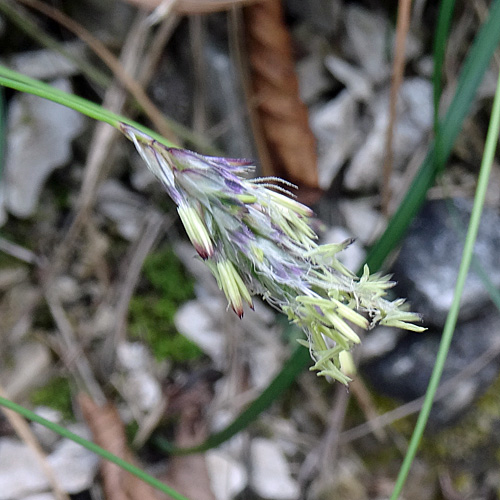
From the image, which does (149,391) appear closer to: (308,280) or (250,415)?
(250,415)

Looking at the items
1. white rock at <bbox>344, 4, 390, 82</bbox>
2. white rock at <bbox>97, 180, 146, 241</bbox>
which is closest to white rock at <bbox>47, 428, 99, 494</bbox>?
white rock at <bbox>97, 180, 146, 241</bbox>

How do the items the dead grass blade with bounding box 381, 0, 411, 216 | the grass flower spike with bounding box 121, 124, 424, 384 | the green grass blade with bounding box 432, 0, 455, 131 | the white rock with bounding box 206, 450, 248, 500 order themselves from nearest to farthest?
the grass flower spike with bounding box 121, 124, 424, 384 < the green grass blade with bounding box 432, 0, 455, 131 < the dead grass blade with bounding box 381, 0, 411, 216 < the white rock with bounding box 206, 450, 248, 500

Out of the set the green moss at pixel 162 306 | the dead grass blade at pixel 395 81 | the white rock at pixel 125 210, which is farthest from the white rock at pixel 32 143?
the dead grass blade at pixel 395 81

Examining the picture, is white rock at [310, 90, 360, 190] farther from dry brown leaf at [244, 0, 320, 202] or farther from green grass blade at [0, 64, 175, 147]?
green grass blade at [0, 64, 175, 147]

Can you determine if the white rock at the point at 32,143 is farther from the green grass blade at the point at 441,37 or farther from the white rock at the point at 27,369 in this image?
the green grass blade at the point at 441,37

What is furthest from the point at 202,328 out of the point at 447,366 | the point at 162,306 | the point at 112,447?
the point at 447,366

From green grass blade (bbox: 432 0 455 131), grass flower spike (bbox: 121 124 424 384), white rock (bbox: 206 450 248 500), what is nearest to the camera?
grass flower spike (bbox: 121 124 424 384)

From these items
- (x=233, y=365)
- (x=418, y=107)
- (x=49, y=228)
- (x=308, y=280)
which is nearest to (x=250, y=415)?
(x=233, y=365)
